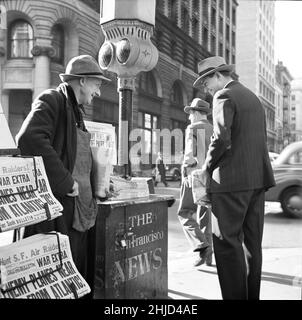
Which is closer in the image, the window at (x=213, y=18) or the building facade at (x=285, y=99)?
the building facade at (x=285, y=99)

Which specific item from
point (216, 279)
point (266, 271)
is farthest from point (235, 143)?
point (266, 271)

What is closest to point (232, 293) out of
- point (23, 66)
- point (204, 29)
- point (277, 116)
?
point (277, 116)

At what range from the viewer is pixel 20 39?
8.08 meters

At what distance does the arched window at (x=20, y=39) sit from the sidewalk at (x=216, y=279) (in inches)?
222

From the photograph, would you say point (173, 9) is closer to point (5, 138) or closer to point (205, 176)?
point (205, 176)

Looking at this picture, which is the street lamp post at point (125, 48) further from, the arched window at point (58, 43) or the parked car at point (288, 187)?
the parked car at point (288, 187)

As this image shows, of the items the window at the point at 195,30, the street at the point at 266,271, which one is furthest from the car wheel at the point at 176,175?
the window at the point at 195,30

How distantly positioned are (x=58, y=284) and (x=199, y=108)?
273 centimetres

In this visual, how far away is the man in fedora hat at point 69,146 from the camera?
220 cm

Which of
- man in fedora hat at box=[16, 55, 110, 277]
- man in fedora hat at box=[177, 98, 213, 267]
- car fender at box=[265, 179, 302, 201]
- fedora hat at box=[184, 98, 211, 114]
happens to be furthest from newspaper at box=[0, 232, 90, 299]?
car fender at box=[265, 179, 302, 201]

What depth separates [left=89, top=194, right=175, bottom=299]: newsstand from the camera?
2584mm

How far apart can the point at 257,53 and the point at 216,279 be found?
113 inches

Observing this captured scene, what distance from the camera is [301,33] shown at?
9.04 feet

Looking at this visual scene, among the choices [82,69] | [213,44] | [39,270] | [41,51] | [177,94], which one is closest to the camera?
[39,270]
